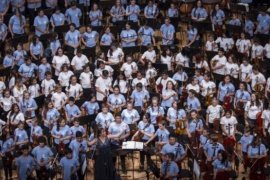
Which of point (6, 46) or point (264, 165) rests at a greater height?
point (6, 46)

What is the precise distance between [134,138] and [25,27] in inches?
295

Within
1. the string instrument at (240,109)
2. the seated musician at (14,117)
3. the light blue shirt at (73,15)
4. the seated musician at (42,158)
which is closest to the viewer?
the seated musician at (42,158)

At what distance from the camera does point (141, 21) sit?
23359 millimetres

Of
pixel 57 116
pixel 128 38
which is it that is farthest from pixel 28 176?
pixel 128 38

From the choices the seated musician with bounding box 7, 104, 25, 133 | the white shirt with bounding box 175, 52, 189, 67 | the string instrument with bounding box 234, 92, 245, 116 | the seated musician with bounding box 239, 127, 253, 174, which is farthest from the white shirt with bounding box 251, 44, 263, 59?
the seated musician with bounding box 7, 104, 25, 133

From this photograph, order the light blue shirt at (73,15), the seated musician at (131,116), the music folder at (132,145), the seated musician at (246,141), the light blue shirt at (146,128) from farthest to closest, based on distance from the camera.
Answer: the light blue shirt at (73,15) → the seated musician at (131,116) → the light blue shirt at (146,128) → the seated musician at (246,141) → the music folder at (132,145)

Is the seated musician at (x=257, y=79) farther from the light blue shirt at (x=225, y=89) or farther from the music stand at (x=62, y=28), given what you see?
the music stand at (x=62, y=28)

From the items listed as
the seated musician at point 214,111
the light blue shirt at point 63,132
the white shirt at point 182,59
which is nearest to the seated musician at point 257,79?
the seated musician at point 214,111

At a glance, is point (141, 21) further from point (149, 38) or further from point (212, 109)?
point (212, 109)

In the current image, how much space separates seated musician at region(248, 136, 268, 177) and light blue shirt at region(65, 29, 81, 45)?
6429 mm

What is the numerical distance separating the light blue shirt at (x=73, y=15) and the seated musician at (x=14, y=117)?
518 cm

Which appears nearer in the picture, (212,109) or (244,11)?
(212,109)

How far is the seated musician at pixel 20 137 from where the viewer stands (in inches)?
718

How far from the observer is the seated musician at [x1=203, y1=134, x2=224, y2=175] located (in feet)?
58.4
